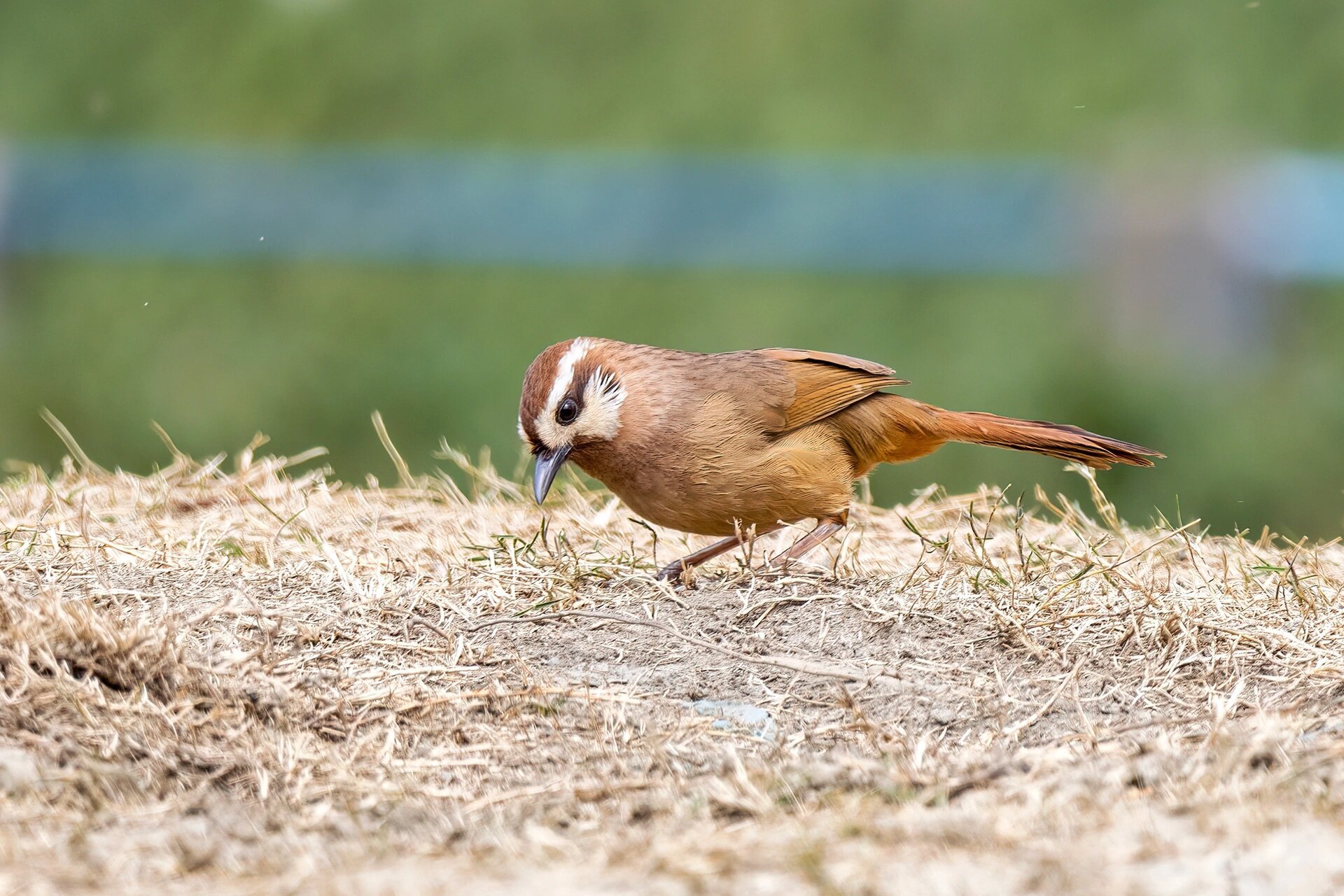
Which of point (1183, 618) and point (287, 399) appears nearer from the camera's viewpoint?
point (1183, 618)

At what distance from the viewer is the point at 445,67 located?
10.6 metres

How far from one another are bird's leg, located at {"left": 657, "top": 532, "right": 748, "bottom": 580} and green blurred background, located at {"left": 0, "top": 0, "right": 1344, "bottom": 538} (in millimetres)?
3218

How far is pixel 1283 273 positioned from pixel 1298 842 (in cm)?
634

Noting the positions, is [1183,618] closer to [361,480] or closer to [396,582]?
[396,582]

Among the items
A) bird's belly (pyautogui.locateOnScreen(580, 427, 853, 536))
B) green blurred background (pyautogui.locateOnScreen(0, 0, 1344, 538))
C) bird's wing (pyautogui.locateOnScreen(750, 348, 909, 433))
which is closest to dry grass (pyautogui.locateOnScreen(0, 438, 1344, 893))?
bird's belly (pyautogui.locateOnScreen(580, 427, 853, 536))

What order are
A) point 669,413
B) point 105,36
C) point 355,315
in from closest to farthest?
point 669,413 → point 355,315 → point 105,36

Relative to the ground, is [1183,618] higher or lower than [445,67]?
lower

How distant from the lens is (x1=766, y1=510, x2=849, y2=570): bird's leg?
15.3ft

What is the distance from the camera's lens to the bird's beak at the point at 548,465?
450cm

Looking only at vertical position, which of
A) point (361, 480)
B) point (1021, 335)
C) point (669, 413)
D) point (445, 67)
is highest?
point (445, 67)

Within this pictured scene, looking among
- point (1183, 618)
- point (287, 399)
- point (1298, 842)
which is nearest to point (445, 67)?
point (287, 399)

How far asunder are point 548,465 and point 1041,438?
1.48 m

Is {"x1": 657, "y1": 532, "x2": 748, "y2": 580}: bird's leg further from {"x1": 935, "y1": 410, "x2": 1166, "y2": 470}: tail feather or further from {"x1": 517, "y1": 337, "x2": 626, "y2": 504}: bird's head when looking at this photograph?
{"x1": 935, "y1": 410, "x2": 1166, "y2": 470}: tail feather

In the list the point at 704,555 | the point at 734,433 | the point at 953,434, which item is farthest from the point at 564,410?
the point at 953,434
